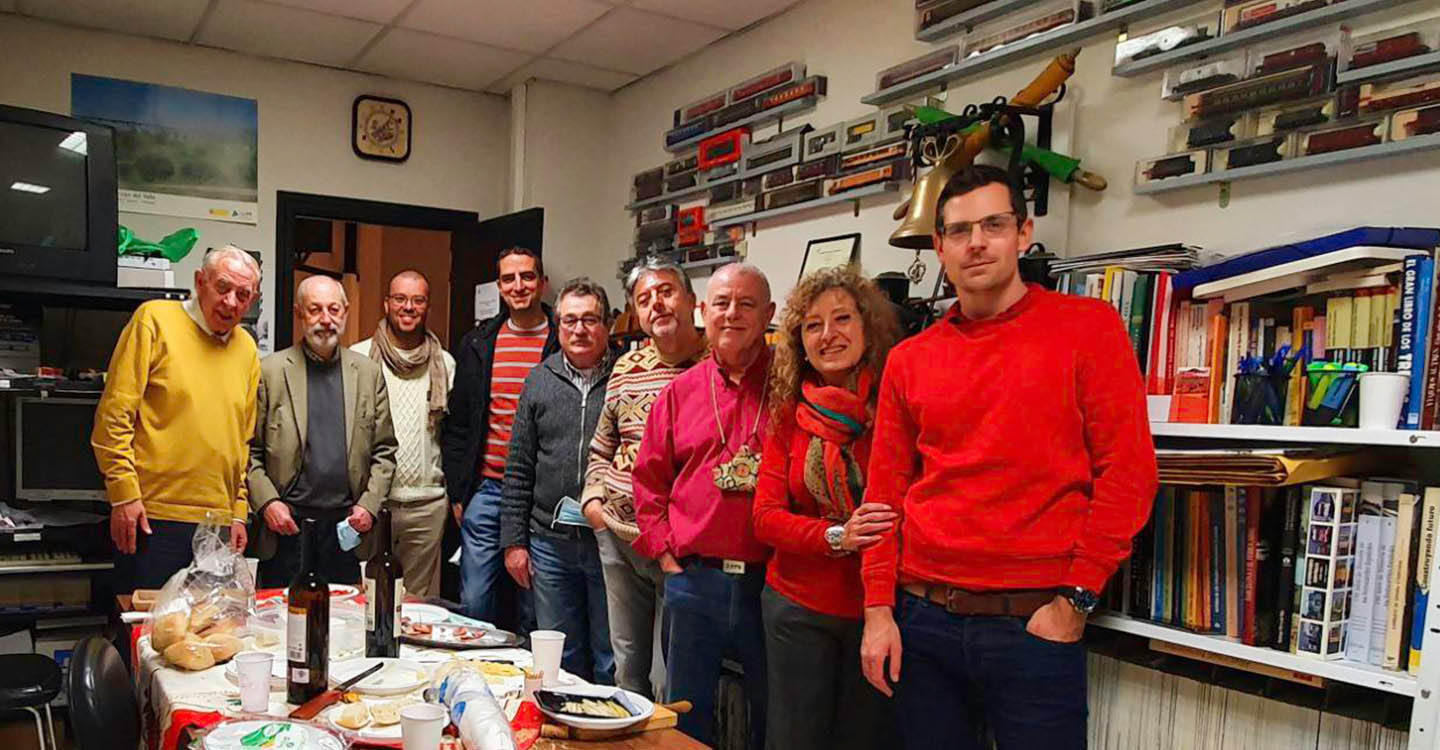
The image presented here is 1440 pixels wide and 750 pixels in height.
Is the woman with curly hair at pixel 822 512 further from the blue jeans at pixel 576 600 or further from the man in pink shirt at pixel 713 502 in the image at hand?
the blue jeans at pixel 576 600

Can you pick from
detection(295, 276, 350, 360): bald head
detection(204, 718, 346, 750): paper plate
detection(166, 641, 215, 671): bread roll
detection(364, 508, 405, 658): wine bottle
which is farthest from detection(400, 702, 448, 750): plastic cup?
detection(295, 276, 350, 360): bald head

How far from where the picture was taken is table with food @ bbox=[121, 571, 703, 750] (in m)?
1.36

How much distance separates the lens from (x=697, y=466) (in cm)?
227

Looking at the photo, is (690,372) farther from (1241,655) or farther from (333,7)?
(333,7)

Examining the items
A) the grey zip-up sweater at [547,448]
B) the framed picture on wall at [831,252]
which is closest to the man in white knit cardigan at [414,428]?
the grey zip-up sweater at [547,448]

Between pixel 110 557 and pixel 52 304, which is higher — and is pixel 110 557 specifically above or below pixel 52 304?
below

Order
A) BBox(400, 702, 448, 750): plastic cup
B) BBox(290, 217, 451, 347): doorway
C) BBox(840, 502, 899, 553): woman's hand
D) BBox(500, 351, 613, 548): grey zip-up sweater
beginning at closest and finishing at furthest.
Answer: BBox(400, 702, 448, 750): plastic cup, BBox(840, 502, 899, 553): woman's hand, BBox(500, 351, 613, 548): grey zip-up sweater, BBox(290, 217, 451, 347): doorway

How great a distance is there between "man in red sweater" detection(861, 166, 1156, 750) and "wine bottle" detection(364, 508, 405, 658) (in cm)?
86

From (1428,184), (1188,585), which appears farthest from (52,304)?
(1428,184)

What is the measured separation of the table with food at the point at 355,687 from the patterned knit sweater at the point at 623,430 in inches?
22.8

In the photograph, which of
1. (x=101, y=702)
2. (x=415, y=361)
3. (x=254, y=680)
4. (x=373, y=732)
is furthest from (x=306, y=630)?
(x=415, y=361)

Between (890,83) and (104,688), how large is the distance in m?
2.48

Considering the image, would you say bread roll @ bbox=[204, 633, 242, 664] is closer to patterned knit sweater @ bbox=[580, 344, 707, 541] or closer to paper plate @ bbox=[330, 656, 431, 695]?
paper plate @ bbox=[330, 656, 431, 695]

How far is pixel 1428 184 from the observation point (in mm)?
1791
